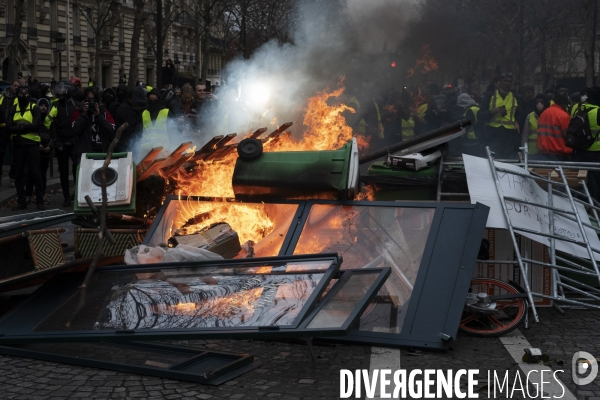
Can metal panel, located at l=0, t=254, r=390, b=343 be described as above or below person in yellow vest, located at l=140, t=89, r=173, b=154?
below

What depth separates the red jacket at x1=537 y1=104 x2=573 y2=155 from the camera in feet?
42.3

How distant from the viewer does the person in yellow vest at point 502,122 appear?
1620 centimetres

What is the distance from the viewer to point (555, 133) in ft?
42.5

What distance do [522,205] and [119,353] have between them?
155 inches

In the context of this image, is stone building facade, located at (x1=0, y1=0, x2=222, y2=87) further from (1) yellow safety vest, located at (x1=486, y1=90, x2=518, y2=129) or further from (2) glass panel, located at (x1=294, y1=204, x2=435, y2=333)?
(2) glass panel, located at (x1=294, y1=204, x2=435, y2=333)

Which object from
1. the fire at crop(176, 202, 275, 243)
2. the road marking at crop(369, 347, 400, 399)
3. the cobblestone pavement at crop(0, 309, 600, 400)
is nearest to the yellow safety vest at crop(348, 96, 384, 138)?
the fire at crop(176, 202, 275, 243)

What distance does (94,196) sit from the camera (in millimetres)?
8344

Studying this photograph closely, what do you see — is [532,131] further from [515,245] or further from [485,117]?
[515,245]

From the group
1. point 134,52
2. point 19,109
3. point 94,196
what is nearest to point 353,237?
point 94,196

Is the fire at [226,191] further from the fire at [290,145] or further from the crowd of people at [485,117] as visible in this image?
the crowd of people at [485,117]

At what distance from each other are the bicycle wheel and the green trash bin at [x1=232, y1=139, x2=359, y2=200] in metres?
1.44

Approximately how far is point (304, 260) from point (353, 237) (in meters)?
1.12

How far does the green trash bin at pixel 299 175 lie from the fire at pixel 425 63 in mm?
14686

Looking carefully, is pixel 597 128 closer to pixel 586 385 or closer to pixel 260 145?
pixel 260 145
